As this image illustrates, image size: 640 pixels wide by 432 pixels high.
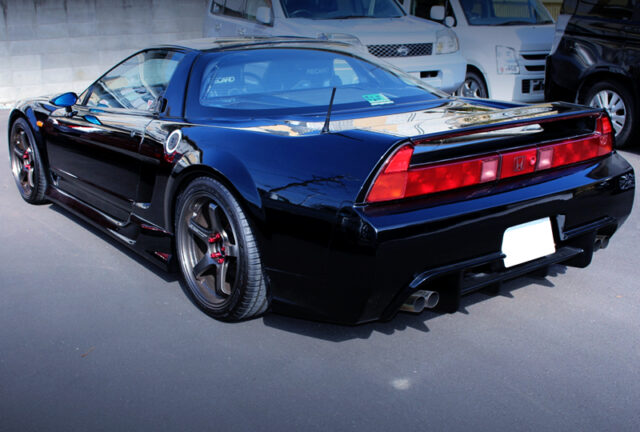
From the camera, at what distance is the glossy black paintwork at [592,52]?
6367 millimetres

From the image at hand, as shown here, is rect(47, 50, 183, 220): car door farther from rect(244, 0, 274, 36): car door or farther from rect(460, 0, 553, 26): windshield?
rect(460, 0, 553, 26): windshield

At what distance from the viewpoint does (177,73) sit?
3629mm

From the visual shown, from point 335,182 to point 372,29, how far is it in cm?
568

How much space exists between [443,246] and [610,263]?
5.59ft

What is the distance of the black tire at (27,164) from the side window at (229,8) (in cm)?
384

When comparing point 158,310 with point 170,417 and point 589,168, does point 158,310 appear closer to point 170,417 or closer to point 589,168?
point 170,417

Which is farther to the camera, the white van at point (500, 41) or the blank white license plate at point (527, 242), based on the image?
the white van at point (500, 41)

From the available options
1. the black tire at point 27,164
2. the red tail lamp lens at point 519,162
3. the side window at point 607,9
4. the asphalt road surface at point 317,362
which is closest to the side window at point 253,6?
the side window at point 607,9

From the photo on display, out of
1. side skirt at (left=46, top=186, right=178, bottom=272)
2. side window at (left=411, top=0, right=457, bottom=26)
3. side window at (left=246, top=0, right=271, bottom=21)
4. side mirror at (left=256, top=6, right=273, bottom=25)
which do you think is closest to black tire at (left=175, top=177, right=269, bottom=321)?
side skirt at (left=46, top=186, right=178, bottom=272)

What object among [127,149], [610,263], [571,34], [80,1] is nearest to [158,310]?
[127,149]

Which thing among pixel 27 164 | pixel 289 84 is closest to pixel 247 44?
pixel 289 84

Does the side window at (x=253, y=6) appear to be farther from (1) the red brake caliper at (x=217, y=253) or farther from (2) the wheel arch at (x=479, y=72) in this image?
(1) the red brake caliper at (x=217, y=253)

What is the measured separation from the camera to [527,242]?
286 cm

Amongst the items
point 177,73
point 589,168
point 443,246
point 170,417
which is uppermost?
point 177,73
